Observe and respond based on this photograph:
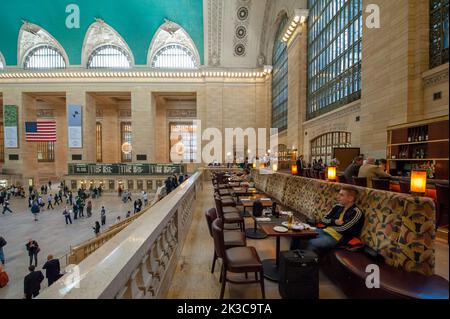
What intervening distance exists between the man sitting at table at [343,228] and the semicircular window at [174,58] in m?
25.0

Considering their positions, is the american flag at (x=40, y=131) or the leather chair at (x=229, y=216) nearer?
the leather chair at (x=229, y=216)

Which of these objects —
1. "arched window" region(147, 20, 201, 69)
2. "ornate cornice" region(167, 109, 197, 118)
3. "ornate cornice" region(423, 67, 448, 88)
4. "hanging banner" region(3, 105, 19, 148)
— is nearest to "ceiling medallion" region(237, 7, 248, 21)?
"arched window" region(147, 20, 201, 69)

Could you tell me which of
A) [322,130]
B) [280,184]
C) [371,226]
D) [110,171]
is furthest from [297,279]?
[110,171]

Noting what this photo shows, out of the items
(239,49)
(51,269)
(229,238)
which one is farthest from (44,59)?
(229,238)

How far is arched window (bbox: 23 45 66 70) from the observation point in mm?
24469

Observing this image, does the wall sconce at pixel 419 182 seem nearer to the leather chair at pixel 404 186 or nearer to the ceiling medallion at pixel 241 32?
the leather chair at pixel 404 186

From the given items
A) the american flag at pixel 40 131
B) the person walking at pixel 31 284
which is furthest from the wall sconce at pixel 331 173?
the american flag at pixel 40 131

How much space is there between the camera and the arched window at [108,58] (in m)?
24.4

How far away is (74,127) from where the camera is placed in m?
23.1

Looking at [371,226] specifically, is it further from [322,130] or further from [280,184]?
[322,130]

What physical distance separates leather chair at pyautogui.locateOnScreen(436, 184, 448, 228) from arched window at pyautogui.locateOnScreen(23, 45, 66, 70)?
31267 millimetres

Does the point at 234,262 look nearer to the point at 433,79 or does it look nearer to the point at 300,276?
the point at 300,276

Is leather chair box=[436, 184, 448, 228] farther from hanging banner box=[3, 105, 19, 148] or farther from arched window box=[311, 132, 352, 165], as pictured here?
hanging banner box=[3, 105, 19, 148]
